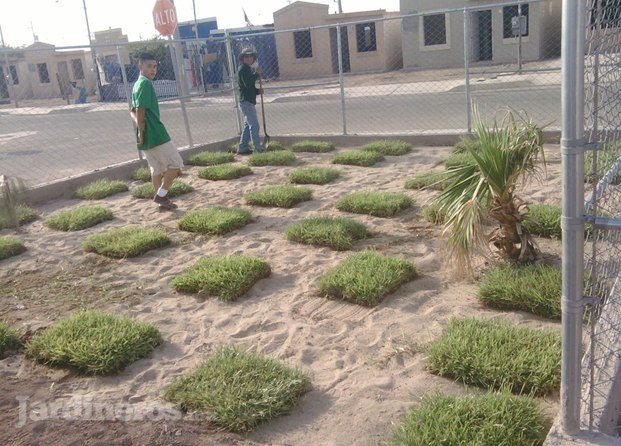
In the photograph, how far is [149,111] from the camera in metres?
7.43

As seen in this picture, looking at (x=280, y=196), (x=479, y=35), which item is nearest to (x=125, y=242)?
(x=280, y=196)

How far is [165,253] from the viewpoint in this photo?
604 cm

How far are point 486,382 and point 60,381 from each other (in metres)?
2.52

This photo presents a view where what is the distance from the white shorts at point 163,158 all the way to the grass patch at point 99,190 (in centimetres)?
138

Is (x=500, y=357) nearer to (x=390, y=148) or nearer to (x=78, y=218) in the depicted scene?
(x=78, y=218)

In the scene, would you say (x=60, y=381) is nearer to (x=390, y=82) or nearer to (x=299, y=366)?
(x=299, y=366)

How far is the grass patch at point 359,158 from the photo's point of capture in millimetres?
9164

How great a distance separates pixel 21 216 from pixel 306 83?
22.9 meters

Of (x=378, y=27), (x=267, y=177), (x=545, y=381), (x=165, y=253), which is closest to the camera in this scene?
(x=545, y=381)

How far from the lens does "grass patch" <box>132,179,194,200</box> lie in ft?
27.5

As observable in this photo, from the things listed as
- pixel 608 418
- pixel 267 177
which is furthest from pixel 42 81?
pixel 608 418

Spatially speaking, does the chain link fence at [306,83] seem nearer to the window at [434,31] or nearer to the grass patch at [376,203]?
the window at [434,31]

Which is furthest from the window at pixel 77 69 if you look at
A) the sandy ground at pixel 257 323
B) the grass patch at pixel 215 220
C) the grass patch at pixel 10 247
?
the grass patch at pixel 215 220

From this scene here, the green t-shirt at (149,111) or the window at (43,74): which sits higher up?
the window at (43,74)
